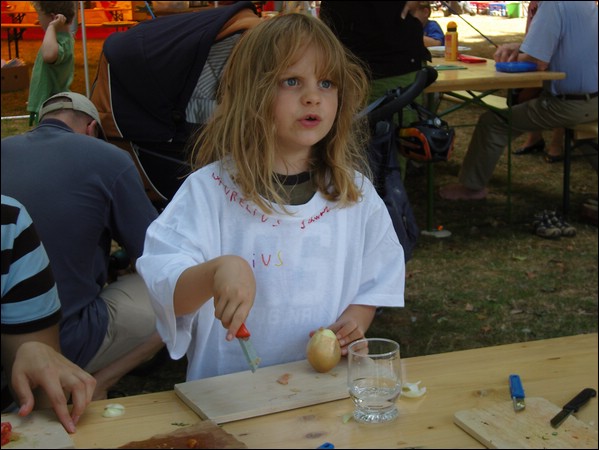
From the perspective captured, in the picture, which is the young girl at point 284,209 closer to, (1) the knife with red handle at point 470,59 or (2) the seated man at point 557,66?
(2) the seated man at point 557,66

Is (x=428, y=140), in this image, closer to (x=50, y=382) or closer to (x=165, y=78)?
(x=165, y=78)

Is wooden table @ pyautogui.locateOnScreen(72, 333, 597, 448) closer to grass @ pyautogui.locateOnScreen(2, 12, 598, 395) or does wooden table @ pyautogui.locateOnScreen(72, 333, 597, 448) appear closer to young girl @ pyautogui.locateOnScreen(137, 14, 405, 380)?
young girl @ pyautogui.locateOnScreen(137, 14, 405, 380)

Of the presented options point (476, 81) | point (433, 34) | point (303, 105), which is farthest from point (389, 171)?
point (433, 34)

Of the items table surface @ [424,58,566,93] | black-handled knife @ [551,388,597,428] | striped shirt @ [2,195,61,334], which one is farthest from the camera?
Result: table surface @ [424,58,566,93]

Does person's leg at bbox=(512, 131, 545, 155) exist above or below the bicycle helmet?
below

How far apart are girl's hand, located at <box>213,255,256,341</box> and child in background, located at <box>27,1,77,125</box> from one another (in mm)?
1094

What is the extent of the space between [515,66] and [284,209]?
11.9 feet

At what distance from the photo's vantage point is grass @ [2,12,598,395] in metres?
3.84

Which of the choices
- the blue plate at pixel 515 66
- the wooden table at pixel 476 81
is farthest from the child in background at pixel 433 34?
the blue plate at pixel 515 66

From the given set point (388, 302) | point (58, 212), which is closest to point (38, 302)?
point (388, 302)

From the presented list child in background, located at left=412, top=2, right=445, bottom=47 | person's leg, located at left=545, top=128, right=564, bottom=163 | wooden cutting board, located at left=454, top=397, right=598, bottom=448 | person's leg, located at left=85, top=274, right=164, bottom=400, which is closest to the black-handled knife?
wooden cutting board, located at left=454, top=397, right=598, bottom=448

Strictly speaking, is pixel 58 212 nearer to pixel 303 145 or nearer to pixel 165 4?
pixel 303 145

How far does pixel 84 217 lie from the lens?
2.57m

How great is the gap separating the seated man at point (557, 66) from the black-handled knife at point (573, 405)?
13.3 feet
